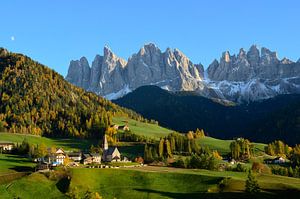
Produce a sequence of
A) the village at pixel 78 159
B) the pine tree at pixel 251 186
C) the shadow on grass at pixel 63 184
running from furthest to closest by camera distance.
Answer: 1. the village at pixel 78 159
2. the shadow on grass at pixel 63 184
3. the pine tree at pixel 251 186

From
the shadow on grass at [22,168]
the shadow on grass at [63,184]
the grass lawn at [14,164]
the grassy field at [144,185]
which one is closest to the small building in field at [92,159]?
the grass lawn at [14,164]

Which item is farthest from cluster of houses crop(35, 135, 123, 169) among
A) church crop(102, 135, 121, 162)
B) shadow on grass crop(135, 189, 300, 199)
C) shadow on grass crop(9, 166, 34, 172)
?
shadow on grass crop(135, 189, 300, 199)

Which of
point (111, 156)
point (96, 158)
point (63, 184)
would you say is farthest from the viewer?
point (111, 156)

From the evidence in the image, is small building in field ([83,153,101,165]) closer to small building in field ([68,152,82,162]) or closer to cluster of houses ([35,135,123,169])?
cluster of houses ([35,135,123,169])

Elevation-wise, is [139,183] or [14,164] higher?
[14,164]

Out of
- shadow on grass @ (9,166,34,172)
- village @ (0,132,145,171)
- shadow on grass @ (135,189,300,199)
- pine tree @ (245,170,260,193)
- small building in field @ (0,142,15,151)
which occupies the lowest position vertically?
shadow on grass @ (135,189,300,199)

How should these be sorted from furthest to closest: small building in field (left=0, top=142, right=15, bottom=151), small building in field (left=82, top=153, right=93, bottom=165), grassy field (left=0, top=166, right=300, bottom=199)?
1. small building in field (left=0, top=142, right=15, bottom=151)
2. small building in field (left=82, top=153, right=93, bottom=165)
3. grassy field (left=0, top=166, right=300, bottom=199)

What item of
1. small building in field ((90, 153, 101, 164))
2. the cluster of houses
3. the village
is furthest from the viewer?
small building in field ((90, 153, 101, 164))

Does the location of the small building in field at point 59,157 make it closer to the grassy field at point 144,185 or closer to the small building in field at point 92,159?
the small building in field at point 92,159

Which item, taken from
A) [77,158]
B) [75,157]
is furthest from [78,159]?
[75,157]

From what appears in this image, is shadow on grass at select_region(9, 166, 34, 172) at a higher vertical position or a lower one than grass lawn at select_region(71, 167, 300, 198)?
higher

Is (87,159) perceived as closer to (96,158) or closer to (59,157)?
(96,158)

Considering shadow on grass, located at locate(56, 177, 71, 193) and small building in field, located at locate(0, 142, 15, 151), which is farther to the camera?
small building in field, located at locate(0, 142, 15, 151)

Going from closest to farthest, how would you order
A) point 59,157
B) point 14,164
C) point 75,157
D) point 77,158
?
point 14,164
point 59,157
point 77,158
point 75,157
